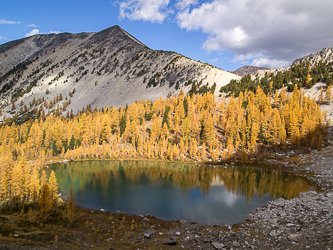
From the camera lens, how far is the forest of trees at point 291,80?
137750 mm

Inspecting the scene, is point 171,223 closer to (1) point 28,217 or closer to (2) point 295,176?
(1) point 28,217

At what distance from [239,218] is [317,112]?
9394cm

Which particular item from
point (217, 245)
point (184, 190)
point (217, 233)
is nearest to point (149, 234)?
point (217, 245)

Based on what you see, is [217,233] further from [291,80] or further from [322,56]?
[322,56]

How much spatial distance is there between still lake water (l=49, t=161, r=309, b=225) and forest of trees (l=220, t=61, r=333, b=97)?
9375cm

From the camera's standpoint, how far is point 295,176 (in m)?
63.2

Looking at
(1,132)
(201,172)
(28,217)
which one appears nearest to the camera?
(28,217)

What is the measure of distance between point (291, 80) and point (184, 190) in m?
145

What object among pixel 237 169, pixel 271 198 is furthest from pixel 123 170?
pixel 271 198

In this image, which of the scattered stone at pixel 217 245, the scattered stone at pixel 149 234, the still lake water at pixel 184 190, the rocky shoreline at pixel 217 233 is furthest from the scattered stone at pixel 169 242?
the still lake water at pixel 184 190

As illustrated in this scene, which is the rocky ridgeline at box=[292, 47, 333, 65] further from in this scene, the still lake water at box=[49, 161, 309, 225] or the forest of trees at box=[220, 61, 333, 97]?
the still lake water at box=[49, 161, 309, 225]

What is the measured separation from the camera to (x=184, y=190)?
171 feet

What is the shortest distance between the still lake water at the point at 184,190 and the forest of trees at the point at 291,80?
3691 inches

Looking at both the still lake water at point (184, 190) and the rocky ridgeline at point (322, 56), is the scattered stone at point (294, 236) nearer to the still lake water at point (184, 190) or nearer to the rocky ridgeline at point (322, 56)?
the still lake water at point (184, 190)
